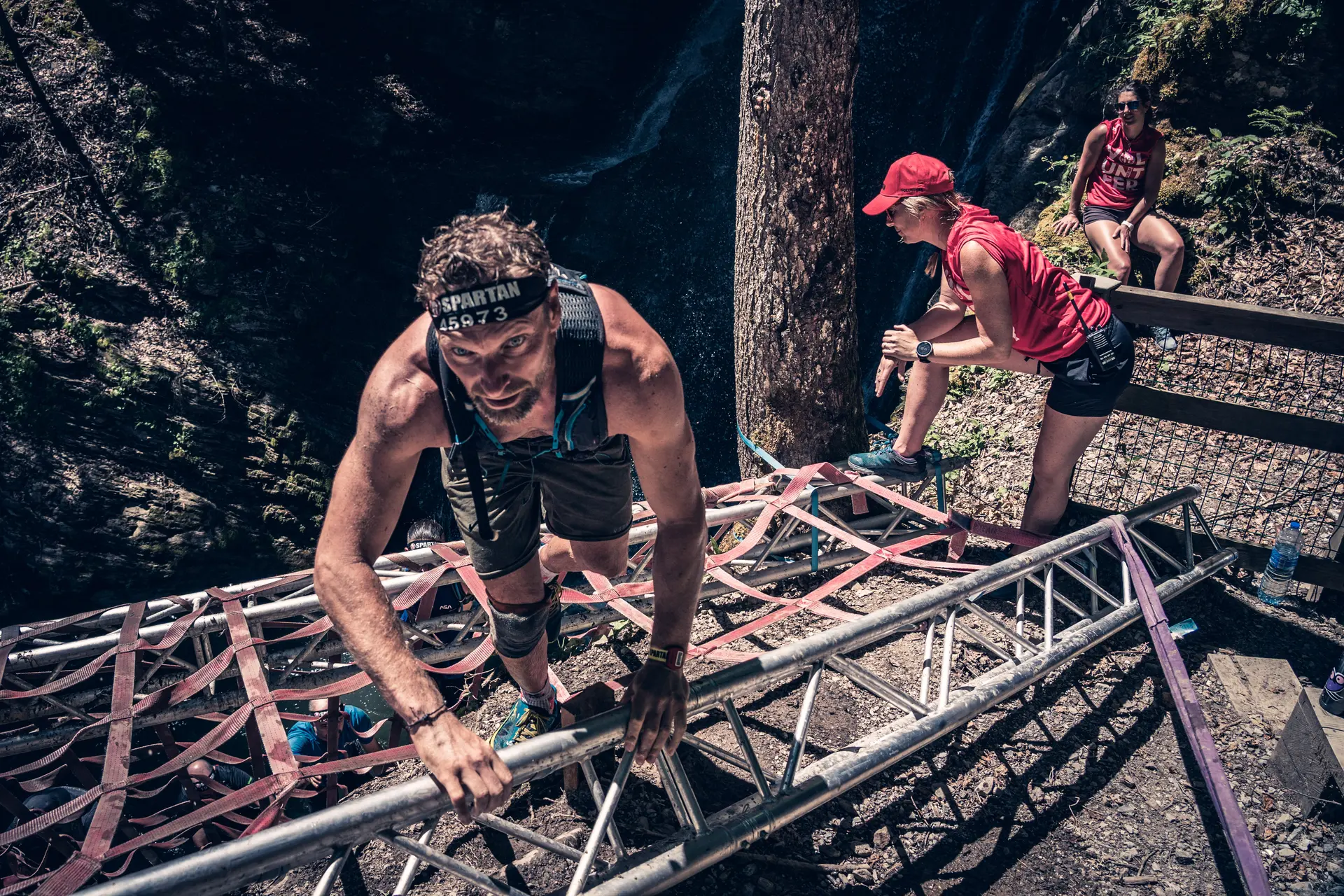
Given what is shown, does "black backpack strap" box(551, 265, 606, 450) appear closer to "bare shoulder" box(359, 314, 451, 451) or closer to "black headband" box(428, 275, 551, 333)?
"black headband" box(428, 275, 551, 333)

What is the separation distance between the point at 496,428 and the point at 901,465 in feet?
10.5

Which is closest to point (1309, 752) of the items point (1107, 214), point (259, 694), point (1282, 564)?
point (1282, 564)

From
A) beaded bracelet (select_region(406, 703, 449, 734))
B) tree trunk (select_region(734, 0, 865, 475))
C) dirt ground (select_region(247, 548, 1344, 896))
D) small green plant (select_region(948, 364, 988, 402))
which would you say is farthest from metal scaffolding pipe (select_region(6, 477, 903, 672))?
small green plant (select_region(948, 364, 988, 402))

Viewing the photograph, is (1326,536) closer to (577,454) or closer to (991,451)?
(991,451)

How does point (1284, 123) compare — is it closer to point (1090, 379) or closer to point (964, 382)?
point (964, 382)

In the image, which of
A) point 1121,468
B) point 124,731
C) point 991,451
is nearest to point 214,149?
point 124,731

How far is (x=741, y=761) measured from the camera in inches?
123

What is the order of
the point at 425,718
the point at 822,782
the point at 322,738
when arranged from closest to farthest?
the point at 425,718, the point at 822,782, the point at 322,738

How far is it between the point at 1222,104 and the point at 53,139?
1272 cm

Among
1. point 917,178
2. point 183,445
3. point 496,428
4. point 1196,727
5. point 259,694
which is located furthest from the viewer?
point 183,445

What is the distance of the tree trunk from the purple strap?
2.23m

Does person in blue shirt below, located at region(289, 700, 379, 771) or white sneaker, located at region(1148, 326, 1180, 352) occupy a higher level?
white sneaker, located at region(1148, 326, 1180, 352)

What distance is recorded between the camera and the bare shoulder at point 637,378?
2.41 metres

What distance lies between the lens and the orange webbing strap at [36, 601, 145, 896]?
2.96 metres
